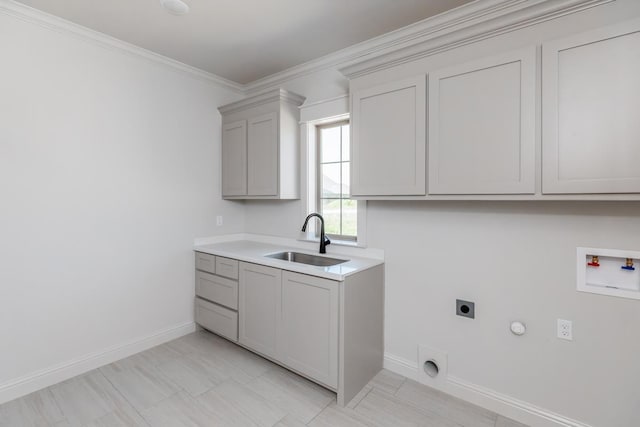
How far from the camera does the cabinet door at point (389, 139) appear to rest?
193 centimetres

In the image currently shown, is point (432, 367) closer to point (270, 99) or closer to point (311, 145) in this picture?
point (311, 145)

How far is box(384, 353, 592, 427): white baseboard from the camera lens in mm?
1723

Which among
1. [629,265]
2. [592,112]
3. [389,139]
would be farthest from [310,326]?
[592,112]

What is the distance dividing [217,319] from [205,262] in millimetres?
540

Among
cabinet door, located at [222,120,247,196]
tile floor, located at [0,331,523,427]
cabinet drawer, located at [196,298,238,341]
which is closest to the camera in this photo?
tile floor, located at [0,331,523,427]

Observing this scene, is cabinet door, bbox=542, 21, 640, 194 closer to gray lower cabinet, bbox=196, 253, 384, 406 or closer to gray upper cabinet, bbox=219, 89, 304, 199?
gray lower cabinet, bbox=196, 253, 384, 406

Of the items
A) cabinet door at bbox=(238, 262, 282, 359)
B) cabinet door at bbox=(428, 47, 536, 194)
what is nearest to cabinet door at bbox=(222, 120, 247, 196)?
cabinet door at bbox=(238, 262, 282, 359)

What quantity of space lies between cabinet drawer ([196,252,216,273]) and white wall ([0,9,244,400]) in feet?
0.38

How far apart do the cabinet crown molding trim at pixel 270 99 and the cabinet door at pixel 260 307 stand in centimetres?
149

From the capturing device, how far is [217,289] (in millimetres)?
2771

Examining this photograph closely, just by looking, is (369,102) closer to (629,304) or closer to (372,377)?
(629,304)

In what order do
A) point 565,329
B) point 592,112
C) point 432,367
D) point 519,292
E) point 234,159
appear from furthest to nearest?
1. point 234,159
2. point 432,367
3. point 519,292
4. point 565,329
5. point 592,112

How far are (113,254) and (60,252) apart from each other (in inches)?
13.3

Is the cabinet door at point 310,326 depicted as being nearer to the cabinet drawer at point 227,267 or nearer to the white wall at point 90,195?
the cabinet drawer at point 227,267
